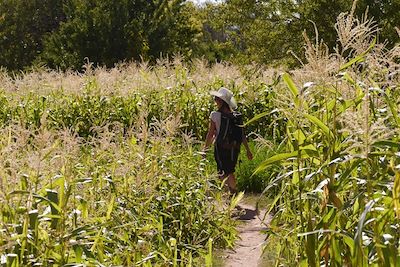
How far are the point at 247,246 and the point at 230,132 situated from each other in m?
1.98

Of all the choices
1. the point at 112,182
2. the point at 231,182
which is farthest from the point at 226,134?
the point at 112,182

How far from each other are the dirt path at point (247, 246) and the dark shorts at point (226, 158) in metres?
0.62

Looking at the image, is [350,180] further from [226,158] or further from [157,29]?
[157,29]

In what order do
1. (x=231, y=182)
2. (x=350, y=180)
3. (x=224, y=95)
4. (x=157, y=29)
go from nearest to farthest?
(x=350, y=180), (x=224, y=95), (x=231, y=182), (x=157, y=29)

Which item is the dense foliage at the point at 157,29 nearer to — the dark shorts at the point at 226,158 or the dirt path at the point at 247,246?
the dark shorts at the point at 226,158

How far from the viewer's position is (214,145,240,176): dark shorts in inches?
352

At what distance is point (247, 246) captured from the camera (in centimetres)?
728

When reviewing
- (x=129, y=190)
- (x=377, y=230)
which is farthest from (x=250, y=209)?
(x=377, y=230)

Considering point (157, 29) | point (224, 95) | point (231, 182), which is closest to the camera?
point (224, 95)

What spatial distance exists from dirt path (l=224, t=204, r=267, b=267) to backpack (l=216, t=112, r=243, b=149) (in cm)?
89

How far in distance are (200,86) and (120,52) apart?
A: 595 inches

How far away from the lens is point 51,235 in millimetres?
4312

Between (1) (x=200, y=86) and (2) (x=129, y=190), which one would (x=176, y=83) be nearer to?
(1) (x=200, y=86)

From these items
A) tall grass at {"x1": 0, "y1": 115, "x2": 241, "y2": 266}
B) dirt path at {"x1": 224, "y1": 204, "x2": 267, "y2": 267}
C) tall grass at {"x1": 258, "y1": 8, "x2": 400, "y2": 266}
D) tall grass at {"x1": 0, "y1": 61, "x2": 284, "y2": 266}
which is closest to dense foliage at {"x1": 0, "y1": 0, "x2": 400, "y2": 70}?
tall grass at {"x1": 0, "y1": 61, "x2": 284, "y2": 266}
